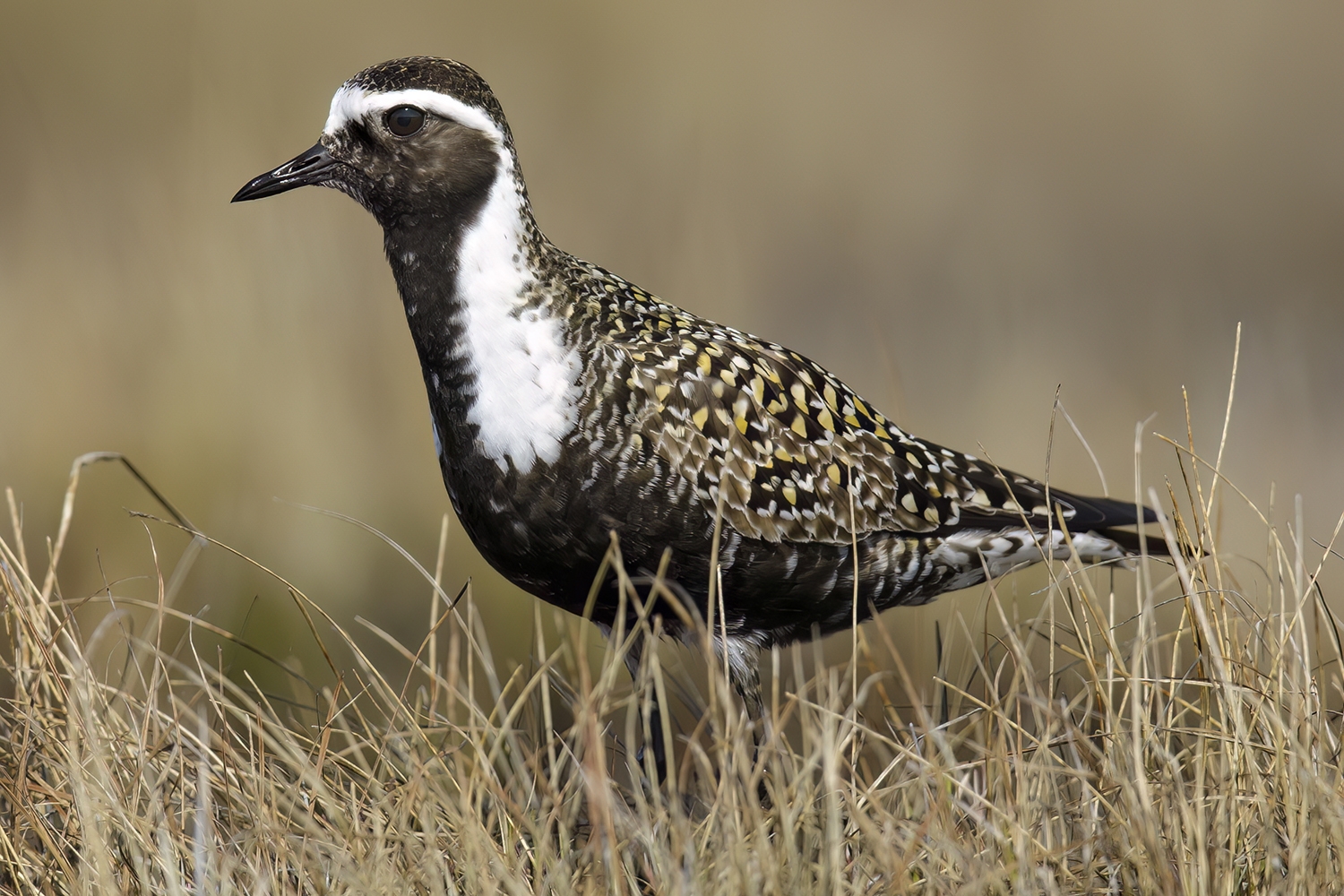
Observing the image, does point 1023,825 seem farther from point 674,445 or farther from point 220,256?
point 220,256

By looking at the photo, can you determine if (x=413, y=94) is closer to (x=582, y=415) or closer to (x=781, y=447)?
(x=582, y=415)

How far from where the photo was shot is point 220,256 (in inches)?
274

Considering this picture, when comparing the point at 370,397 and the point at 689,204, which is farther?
the point at 689,204

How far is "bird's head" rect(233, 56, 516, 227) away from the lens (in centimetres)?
347

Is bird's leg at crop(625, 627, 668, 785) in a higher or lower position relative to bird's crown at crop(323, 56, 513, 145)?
lower

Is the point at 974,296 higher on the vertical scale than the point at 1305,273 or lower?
lower

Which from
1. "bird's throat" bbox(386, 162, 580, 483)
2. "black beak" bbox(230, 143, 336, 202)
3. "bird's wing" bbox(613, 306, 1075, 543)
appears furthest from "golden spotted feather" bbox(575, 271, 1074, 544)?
"black beak" bbox(230, 143, 336, 202)

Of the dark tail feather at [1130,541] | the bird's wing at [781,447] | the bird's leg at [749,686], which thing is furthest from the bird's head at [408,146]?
the dark tail feather at [1130,541]

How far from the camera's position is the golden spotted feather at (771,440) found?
11.5ft

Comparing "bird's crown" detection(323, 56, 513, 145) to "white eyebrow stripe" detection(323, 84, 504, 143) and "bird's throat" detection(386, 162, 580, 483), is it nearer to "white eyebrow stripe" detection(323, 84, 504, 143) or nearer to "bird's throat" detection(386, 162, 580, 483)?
"white eyebrow stripe" detection(323, 84, 504, 143)

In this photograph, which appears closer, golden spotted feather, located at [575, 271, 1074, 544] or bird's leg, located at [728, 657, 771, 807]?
golden spotted feather, located at [575, 271, 1074, 544]

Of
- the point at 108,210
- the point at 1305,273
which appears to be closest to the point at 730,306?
the point at 108,210

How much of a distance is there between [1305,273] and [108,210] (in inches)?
338

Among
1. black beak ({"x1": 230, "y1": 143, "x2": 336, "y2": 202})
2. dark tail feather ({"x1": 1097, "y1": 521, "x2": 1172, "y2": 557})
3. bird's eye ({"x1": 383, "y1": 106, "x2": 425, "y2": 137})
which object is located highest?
bird's eye ({"x1": 383, "y1": 106, "x2": 425, "y2": 137})
